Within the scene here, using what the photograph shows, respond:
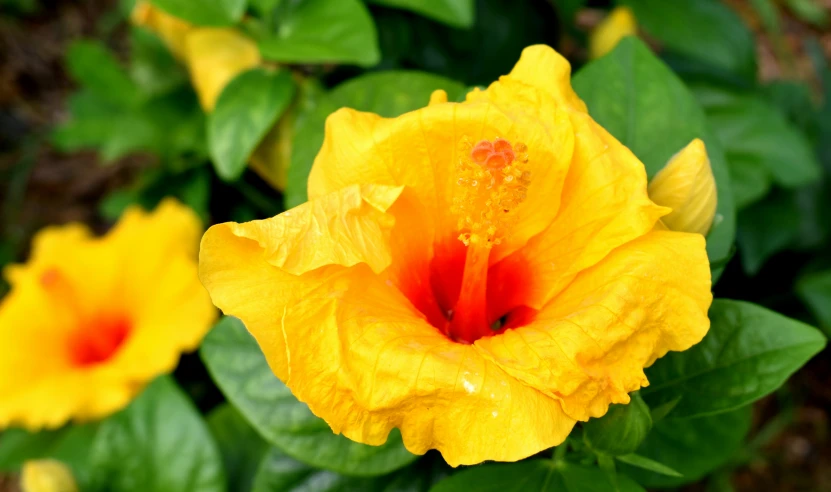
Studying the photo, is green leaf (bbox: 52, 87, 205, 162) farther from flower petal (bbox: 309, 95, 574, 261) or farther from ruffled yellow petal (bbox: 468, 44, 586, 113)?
ruffled yellow petal (bbox: 468, 44, 586, 113)

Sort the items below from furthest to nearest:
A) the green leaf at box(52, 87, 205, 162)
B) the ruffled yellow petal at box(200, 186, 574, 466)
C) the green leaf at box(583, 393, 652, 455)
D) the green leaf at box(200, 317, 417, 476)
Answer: the green leaf at box(52, 87, 205, 162) < the green leaf at box(200, 317, 417, 476) < the green leaf at box(583, 393, 652, 455) < the ruffled yellow petal at box(200, 186, 574, 466)

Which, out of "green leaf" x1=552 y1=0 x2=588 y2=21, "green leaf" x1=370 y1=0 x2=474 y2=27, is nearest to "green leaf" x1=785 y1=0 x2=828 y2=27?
"green leaf" x1=552 y1=0 x2=588 y2=21

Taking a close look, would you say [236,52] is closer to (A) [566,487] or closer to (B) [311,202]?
(B) [311,202]

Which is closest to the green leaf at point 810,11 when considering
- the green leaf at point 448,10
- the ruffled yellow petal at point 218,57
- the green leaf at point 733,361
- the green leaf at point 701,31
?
the green leaf at point 701,31

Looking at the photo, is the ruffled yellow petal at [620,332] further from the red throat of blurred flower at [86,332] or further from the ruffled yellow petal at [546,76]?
the red throat of blurred flower at [86,332]

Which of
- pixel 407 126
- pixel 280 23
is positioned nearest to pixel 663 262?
pixel 407 126

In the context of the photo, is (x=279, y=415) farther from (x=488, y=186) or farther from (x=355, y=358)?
(x=488, y=186)

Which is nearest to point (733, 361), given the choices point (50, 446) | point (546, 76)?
point (546, 76)
